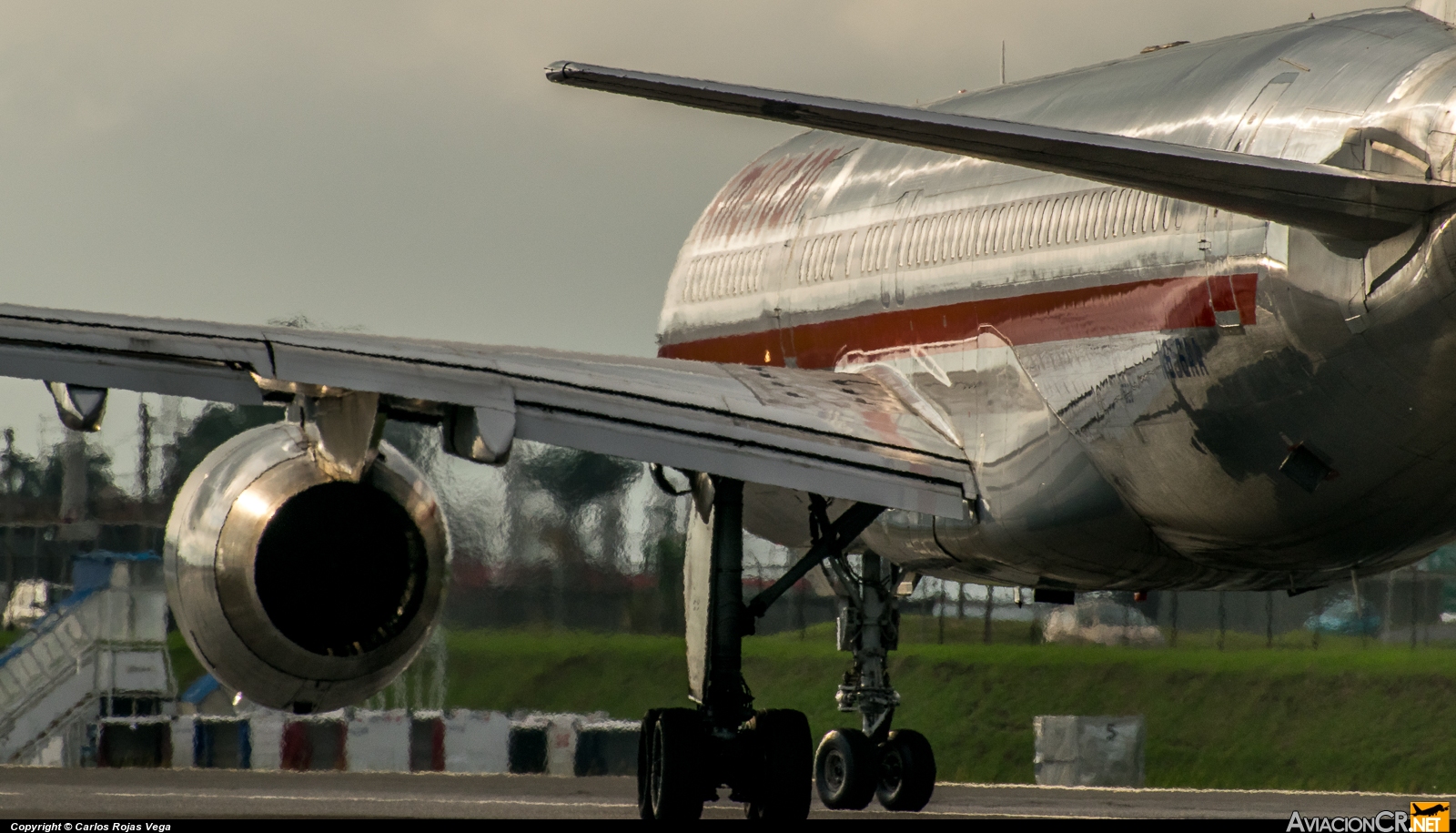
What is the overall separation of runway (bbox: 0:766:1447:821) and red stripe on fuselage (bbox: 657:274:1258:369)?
12.8 feet

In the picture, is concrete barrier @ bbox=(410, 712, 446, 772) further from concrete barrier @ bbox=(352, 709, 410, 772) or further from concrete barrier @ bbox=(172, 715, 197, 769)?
concrete barrier @ bbox=(172, 715, 197, 769)

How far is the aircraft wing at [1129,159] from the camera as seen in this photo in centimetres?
917

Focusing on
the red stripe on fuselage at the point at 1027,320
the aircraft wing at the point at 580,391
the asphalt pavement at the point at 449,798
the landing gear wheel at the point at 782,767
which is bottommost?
the asphalt pavement at the point at 449,798

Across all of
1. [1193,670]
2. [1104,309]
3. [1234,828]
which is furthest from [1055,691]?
[1104,309]

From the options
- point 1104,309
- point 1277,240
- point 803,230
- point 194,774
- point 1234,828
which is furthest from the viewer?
point 194,774

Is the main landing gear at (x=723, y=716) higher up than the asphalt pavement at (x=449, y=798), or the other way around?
the main landing gear at (x=723, y=716)

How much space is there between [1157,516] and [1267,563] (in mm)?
738

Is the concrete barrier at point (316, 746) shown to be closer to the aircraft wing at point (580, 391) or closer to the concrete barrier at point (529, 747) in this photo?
the concrete barrier at point (529, 747)

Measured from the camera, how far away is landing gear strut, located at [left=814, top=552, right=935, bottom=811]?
16.1m

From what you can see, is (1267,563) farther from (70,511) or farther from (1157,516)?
(70,511)

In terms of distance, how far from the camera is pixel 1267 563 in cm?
1175

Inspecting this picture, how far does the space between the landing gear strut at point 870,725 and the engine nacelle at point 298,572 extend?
4678 mm

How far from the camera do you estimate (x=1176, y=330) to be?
10.8m

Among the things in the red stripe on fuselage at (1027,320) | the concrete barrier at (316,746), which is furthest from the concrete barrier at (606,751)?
the red stripe on fuselage at (1027,320)
